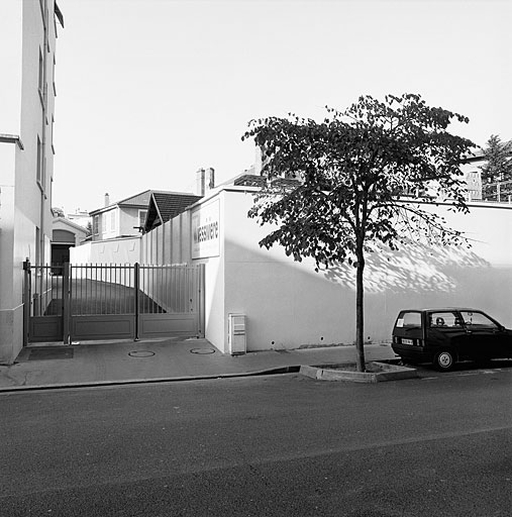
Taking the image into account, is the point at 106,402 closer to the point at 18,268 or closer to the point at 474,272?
the point at 18,268

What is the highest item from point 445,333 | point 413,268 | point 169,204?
point 169,204

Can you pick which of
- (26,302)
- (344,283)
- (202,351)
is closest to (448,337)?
(344,283)

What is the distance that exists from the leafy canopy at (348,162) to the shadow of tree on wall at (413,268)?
Answer: 373 centimetres

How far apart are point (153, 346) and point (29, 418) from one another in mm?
6296

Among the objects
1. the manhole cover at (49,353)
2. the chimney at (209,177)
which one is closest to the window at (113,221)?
the chimney at (209,177)

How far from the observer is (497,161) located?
4059 cm

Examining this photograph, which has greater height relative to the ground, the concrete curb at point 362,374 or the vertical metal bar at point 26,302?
the vertical metal bar at point 26,302

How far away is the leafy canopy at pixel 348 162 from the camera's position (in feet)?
33.1

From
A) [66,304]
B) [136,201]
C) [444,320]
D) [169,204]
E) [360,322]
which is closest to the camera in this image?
[360,322]

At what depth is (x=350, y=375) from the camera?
33.4ft

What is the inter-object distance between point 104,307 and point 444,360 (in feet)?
29.3

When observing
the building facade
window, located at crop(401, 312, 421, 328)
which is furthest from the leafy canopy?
the building facade

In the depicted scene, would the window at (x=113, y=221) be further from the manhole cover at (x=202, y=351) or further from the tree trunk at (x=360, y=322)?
the tree trunk at (x=360, y=322)

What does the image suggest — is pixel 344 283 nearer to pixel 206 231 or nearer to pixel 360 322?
pixel 360 322
